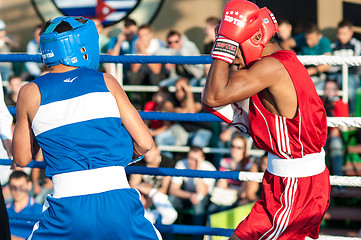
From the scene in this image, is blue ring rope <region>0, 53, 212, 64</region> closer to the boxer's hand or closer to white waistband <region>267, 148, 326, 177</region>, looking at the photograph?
the boxer's hand

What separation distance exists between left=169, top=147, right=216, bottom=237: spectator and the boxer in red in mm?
2786

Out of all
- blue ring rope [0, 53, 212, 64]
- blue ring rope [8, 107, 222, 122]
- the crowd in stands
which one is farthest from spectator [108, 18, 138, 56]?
blue ring rope [8, 107, 222, 122]

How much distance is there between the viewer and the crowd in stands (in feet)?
17.1

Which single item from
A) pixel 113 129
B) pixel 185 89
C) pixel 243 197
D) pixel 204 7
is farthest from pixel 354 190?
pixel 113 129

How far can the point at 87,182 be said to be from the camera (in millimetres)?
2178

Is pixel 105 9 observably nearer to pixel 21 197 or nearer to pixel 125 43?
pixel 125 43

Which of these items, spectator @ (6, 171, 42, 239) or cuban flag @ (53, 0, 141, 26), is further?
cuban flag @ (53, 0, 141, 26)

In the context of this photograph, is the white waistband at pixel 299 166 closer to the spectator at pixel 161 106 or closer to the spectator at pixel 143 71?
the spectator at pixel 161 106

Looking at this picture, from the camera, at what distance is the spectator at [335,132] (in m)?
5.50

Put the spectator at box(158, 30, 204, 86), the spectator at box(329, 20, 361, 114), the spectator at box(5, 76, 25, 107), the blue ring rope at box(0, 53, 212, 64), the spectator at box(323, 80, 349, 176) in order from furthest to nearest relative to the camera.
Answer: the spectator at box(5, 76, 25, 107) → the spectator at box(158, 30, 204, 86) → the spectator at box(329, 20, 361, 114) → the spectator at box(323, 80, 349, 176) → the blue ring rope at box(0, 53, 212, 64)

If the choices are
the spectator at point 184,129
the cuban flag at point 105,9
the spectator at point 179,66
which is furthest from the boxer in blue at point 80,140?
the cuban flag at point 105,9

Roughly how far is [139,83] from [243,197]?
208 centimetres

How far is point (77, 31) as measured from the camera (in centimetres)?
226

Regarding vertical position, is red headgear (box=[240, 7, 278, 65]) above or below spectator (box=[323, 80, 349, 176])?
above
